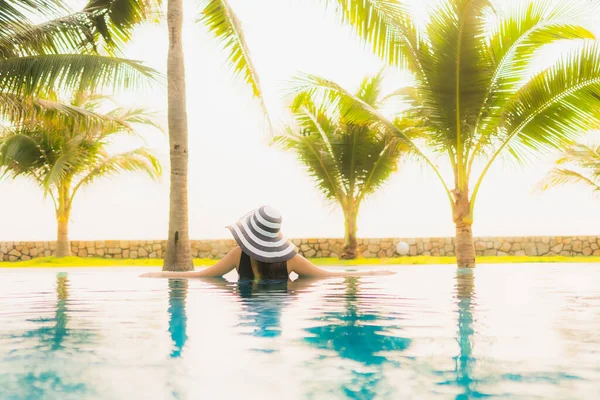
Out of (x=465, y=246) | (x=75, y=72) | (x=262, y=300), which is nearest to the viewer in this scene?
(x=262, y=300)

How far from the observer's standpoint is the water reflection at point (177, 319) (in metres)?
2.98

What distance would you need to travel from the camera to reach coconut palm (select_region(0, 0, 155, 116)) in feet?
27.5

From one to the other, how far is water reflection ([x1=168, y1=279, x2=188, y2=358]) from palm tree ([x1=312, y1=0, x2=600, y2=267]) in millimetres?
6400

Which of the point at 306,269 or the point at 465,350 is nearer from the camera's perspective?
the point at 465,350

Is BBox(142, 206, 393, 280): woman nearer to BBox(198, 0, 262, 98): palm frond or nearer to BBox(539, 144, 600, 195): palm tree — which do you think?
→ BBox(198, 0, 262, 98): palm frond

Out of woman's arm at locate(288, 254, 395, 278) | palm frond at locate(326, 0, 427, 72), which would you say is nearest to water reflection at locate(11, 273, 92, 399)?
woman's arm at locate(288, 254, 395, 278)

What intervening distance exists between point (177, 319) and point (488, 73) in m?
8.60

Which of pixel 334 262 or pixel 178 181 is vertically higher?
pixel 178 181

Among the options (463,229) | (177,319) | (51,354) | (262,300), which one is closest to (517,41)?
(463,229)

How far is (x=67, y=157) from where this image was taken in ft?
51.6

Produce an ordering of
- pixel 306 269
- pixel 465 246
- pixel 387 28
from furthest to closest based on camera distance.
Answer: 1. pixel 465 246
2. pixel 387 28
3. pixel 306 269

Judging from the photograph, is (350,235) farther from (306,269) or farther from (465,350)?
(465,350)

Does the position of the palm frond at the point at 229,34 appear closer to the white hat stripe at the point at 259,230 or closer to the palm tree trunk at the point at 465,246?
the palm tree trunk at the point at 465,246

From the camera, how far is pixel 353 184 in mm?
16391
